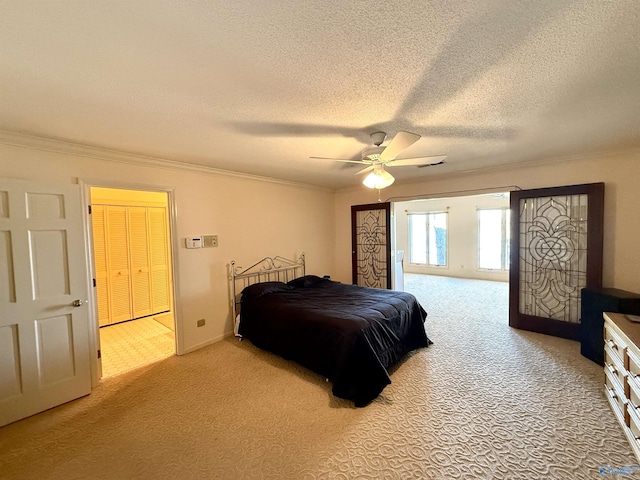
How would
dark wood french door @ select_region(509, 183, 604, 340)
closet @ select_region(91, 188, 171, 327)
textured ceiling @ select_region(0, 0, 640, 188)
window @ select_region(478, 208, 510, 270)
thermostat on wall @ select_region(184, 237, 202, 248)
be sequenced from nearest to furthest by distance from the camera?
textured ceiling @ select_region(0, 0, 640, 188)
dark wood french door @ select_region(509, 183, 604, 340)
thermostat on wall @ select_region(184, 237, 202, 248)
closet @ select_region(91, 188, 171, 327)
window @ select_region(478, 208, 510, 270)

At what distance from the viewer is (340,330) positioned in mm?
2586

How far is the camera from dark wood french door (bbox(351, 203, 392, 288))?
505 cm

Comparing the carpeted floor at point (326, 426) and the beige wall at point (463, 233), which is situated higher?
the beige wall at point (463, 233)

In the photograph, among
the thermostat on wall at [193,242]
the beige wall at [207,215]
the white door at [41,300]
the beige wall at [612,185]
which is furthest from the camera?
the thermostat on wall at [193,242]

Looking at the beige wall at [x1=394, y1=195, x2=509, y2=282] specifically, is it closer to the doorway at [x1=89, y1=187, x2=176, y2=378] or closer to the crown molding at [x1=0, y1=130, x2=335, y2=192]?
the crown molding at [x1=0, y1=130, x2=335, y2=192]

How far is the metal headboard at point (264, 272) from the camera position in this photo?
13.0ft

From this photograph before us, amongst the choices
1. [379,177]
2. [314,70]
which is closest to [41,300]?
[314,70]

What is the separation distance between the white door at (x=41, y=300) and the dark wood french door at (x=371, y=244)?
14.0 feet

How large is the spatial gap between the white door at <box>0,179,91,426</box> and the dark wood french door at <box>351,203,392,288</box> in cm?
426

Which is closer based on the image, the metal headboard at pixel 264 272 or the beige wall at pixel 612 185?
the beige wall at pixel 612 185

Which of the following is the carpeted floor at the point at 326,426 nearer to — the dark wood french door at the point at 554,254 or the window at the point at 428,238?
the dark wood french door at the point at 554,254

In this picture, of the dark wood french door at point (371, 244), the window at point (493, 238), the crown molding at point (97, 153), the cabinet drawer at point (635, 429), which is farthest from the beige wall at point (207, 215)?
the window at point (493, 238)

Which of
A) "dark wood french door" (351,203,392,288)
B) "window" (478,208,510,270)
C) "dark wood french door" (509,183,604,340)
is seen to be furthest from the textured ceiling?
"window" (478,208,510,270)

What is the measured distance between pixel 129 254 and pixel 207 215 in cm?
219
